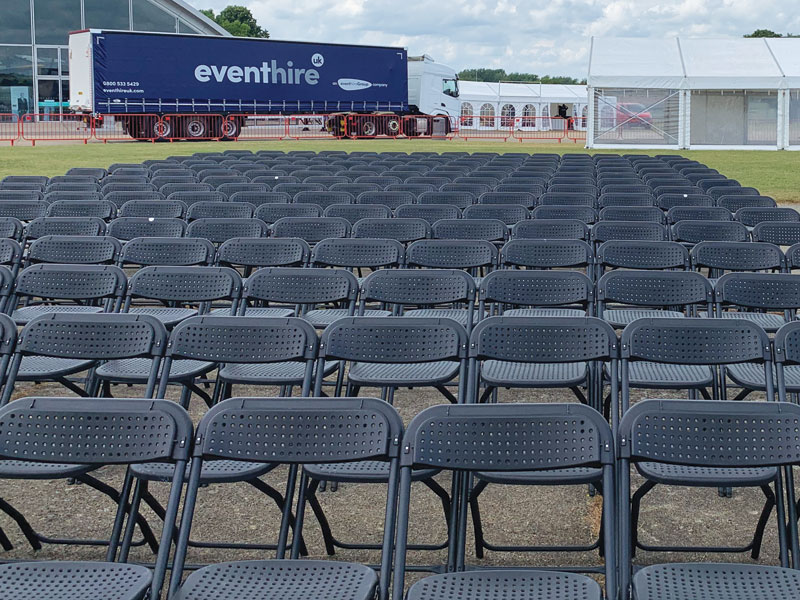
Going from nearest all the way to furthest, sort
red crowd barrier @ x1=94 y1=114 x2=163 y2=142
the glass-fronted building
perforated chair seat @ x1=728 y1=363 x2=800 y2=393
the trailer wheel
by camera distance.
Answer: perforated chair seat @ x1=728 y1=363 x2=800 y2=393 → red crowd barrier @ x1=94 y1=114 x2=163 y2=142 → the trailer wheel → the glass-fronted building

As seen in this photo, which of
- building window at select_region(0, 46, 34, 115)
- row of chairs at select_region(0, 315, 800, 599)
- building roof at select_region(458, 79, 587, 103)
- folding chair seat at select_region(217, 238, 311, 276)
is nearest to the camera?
row of chairs at select_region(0, 315, 800, 599)

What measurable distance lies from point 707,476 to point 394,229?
4.42 metres

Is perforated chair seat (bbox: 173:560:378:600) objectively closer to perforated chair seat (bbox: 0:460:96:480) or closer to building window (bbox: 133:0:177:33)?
perforated chair seat (bbox: 0:460:96:480)

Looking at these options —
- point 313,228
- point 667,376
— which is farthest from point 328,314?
point 667,376

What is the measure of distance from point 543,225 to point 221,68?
30575 mm

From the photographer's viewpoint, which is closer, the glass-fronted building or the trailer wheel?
the trailer wheel

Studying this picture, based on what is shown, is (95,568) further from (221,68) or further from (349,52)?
(349,52)

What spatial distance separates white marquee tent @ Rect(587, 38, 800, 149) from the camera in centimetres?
2962

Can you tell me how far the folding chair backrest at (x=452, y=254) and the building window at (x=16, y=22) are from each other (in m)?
40.5

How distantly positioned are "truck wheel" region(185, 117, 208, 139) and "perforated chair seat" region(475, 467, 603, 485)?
1330 inches

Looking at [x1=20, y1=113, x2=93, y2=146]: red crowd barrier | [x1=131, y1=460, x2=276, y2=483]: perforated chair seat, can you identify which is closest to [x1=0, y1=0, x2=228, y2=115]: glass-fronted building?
[x1=20, y1=113, x2=93, y2=146]: red crowd barrier

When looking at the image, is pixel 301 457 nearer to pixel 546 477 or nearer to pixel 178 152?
pixel 546 477

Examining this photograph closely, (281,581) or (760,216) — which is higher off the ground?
(760,216)

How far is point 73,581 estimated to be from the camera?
290cm
